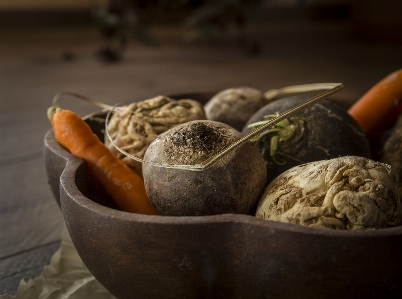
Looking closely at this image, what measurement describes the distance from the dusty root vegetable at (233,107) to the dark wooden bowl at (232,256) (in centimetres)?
46

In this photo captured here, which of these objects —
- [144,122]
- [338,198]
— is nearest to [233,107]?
[144,122]

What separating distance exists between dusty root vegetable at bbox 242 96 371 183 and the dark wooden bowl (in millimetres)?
267

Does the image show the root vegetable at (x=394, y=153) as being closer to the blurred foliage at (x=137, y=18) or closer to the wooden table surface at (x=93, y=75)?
the wooden table surface at (x=93, y=75)

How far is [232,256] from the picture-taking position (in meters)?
0.58

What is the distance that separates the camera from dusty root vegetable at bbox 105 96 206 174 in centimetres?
89

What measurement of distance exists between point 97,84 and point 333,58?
4.50ft

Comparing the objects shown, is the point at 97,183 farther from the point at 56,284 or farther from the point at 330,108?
the point at 330,108

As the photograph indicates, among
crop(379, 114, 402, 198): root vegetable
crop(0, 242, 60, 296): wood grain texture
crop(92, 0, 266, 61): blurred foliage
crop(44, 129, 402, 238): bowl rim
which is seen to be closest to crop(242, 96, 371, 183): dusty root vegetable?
crop(379, 114, 402, 198): root vegetable

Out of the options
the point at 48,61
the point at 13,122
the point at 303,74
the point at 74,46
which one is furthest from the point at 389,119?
the point at 74,46

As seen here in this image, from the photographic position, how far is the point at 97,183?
828mm

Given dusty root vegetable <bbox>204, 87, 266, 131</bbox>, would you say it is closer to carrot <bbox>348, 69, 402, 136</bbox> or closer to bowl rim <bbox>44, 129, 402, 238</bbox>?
carrot <bbox>348, 69, 402, 136</bbox>

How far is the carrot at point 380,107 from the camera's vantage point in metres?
1.09

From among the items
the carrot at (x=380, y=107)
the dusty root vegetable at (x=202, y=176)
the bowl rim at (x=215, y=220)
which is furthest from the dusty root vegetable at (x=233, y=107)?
the bowl rim at (x=215, y=220)

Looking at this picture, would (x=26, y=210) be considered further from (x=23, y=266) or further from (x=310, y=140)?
(x=310, y=140)
